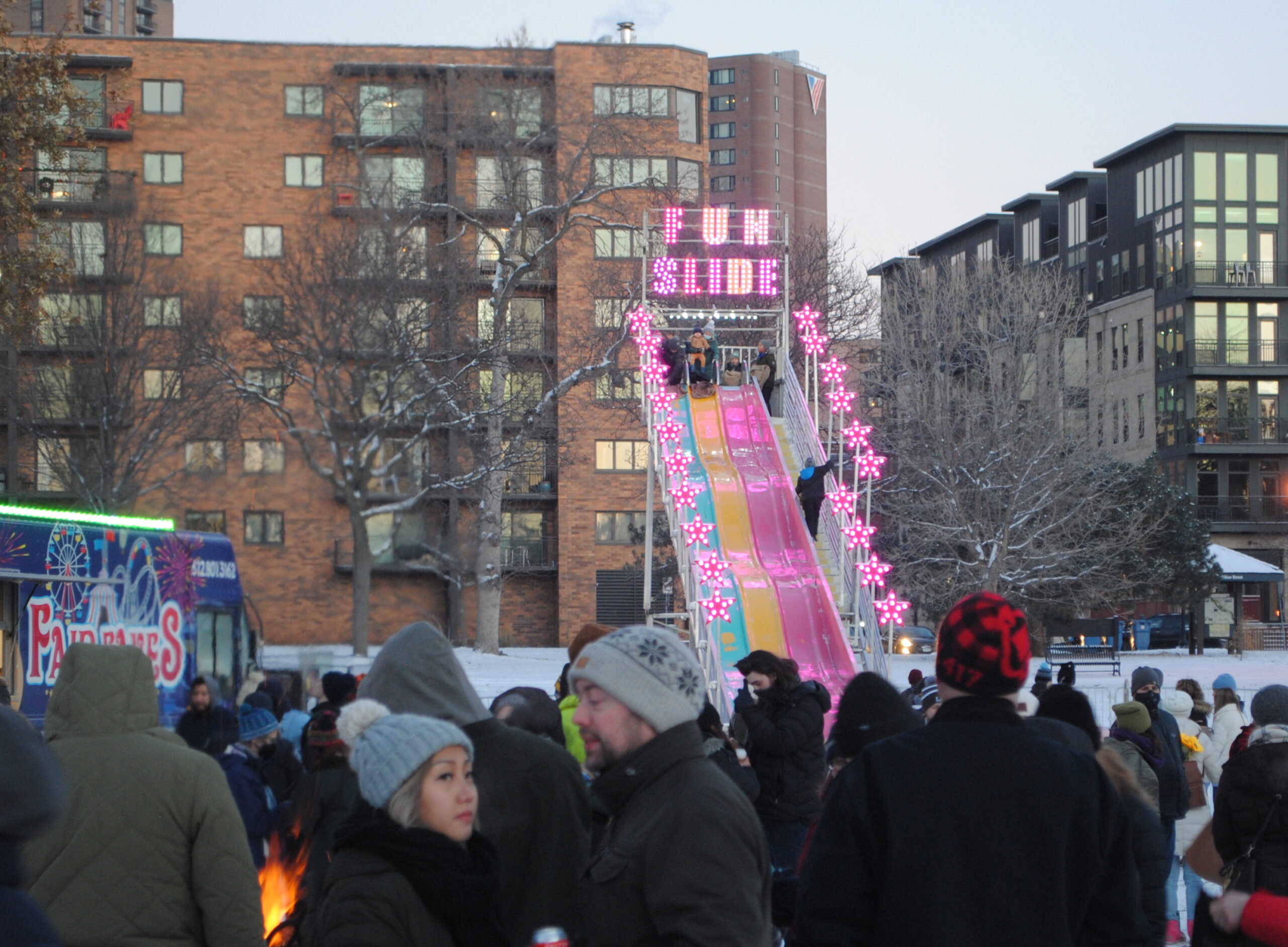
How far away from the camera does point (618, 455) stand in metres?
53.9

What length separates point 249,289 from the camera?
51906 millimetres

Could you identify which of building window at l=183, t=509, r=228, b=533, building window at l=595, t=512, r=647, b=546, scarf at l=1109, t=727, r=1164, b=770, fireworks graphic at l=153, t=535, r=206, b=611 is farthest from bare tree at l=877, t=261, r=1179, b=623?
scarf at l=1109, t=727, r=1164, b=770

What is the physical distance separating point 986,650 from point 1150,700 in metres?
7.07

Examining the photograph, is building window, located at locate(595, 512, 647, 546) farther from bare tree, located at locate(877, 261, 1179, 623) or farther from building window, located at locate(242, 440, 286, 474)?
building window, located at locate(242, 440, 286, 474)

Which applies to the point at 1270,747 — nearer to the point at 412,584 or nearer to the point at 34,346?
the point at 34,346

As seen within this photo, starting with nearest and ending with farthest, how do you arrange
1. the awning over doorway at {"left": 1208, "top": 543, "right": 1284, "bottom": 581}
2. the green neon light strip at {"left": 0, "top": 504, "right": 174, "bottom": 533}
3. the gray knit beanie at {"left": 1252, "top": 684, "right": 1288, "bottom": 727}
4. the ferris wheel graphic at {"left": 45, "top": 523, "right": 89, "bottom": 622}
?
the gray knit beanie at {"left": 1252, "top": 684, "right": 1288, "bottom": 727} → the green neon light strip at {"left": 0, "top": 504, "right": 174, "bottom": 533} → the ferris wheel graphic at {"left": 45, "top": 523, "right": 89, "bottom": 622} → the awning over doorway at {"left": 1208, "top": 543, "right": 1284, "bottom": 581}

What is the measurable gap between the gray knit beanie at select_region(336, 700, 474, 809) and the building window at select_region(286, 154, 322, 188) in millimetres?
51167

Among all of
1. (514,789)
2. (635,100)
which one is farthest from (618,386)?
(514,789)

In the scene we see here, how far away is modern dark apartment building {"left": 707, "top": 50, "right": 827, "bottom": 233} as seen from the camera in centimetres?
12175

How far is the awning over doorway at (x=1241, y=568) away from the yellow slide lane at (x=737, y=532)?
25603 mm

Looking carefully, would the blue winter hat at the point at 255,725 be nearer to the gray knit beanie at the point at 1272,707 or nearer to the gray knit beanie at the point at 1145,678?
the gray knit beanie at the point at 1272,707

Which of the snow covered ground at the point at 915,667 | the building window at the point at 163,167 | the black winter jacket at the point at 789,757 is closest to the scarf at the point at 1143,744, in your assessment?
the black winter jacket at the point at 789,757

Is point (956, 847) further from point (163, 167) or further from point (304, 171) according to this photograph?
point (163, 167)

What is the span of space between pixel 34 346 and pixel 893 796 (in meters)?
Answer: 40.7
